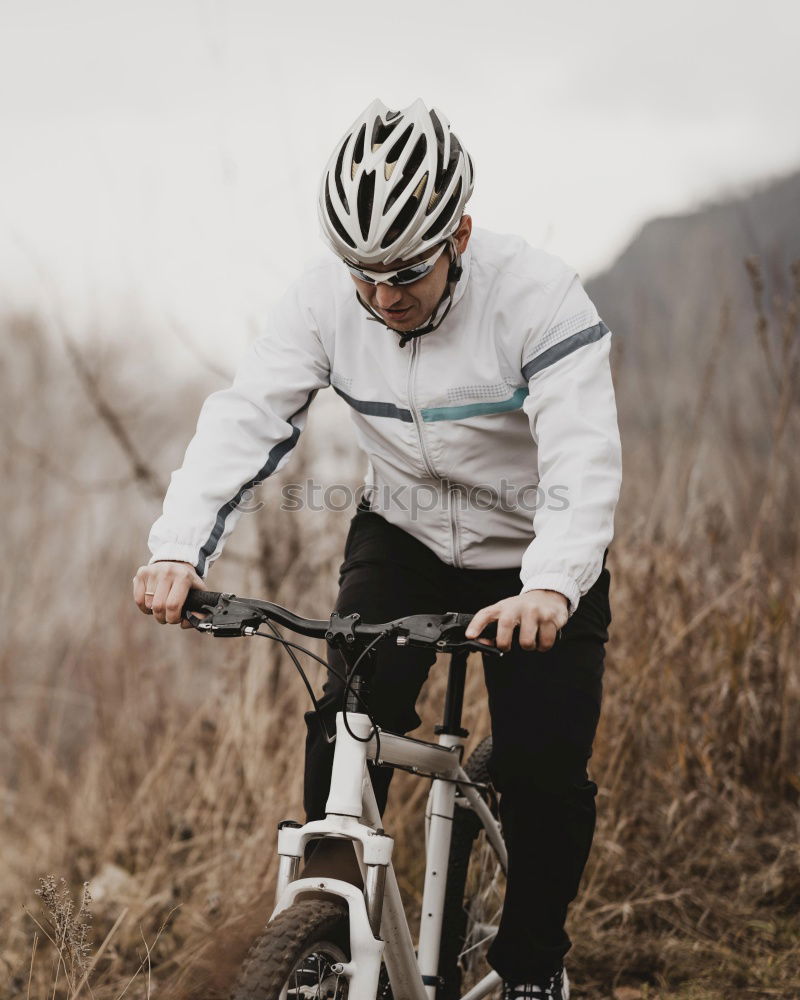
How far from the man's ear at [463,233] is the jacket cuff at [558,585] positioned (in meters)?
0.78

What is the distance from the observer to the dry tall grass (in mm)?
3553

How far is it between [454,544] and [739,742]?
2.04 metres

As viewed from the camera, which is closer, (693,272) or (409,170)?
(409,170)

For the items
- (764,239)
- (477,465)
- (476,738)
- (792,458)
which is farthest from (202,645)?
(764,239)

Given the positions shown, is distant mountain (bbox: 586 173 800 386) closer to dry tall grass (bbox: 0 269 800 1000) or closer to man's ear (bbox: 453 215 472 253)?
dry tall grass (bbox: 0 269 800 1000)

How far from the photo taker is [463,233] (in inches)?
98.6

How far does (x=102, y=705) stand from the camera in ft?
16.0

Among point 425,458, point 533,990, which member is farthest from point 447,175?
point 533,990

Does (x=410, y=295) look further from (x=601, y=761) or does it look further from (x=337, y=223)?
(x=601, y=761)

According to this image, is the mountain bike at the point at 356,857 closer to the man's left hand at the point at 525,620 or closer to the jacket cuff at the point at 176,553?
the man's left hand at the point at 525,620

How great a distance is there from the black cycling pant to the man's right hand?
1.43ft

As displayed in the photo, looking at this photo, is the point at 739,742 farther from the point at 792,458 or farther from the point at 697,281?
the point at 697,281

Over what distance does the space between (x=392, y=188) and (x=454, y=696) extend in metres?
1.26

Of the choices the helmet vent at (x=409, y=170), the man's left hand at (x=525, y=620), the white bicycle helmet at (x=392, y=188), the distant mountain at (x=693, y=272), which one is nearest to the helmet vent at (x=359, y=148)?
the white bicycle helmet at (x=392, y=188)
